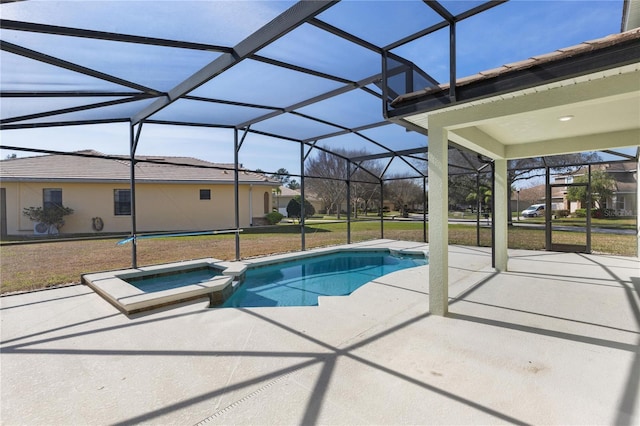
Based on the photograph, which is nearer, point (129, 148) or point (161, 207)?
point (129, 148)

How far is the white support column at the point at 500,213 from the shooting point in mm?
6227

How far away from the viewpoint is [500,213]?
632 cm

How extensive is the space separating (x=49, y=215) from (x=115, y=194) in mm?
2488

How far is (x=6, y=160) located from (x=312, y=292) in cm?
1581

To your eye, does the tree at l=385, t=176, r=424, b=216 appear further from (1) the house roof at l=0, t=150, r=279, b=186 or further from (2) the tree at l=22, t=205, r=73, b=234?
(2) the tree at l=22, t=205, r=73, b=234

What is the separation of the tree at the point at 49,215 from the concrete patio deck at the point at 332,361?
10245 mm

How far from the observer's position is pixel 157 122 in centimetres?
621

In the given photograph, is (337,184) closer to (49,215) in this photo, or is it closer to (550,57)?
(49,215)

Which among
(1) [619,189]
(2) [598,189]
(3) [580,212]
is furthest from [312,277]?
(2) [598,189]

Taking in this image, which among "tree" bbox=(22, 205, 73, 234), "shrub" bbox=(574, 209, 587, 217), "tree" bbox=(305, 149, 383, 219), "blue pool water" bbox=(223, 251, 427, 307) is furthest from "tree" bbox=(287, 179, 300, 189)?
"blue pool water" bbox=(223, 251, 427, 307)

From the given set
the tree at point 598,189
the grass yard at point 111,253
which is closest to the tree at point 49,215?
the grass yard at point 111,253

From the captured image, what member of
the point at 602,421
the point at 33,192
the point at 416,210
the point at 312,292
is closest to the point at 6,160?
the point at 33,192

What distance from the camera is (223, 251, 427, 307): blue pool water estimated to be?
573cm

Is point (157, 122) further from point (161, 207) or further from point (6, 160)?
point (6, 160)
